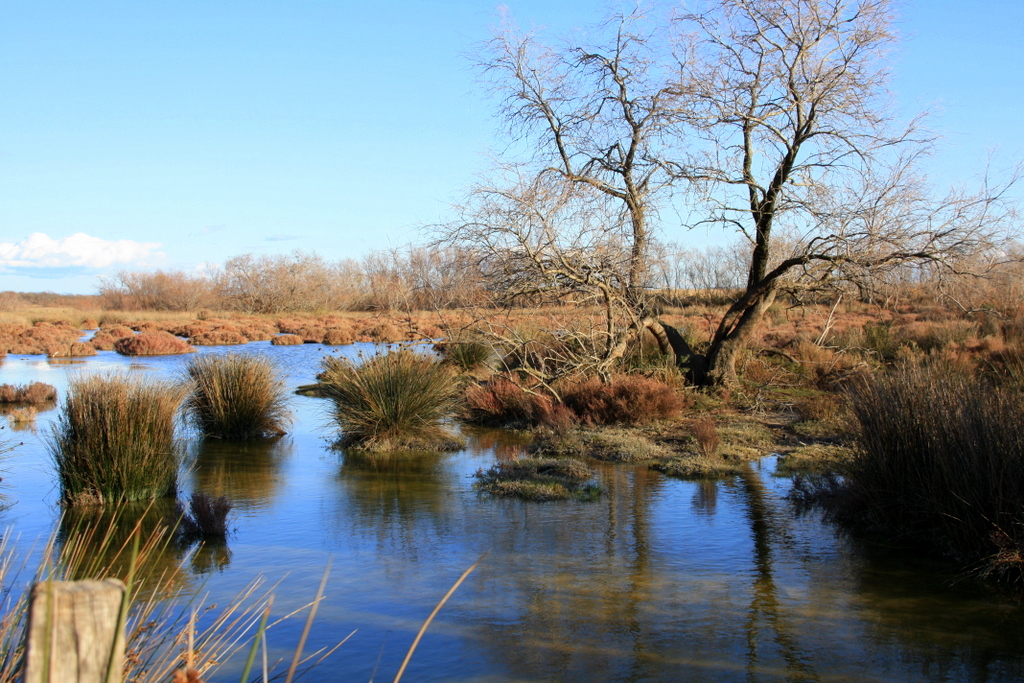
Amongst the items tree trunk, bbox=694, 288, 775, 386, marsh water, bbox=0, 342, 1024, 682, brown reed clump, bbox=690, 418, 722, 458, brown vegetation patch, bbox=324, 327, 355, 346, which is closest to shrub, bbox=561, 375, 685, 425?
brown reed clump, bbox=690, 418, 722, 458

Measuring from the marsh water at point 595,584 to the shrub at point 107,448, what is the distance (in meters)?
0.46

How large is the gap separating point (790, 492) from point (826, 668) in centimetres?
447

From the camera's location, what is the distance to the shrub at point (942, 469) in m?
6.25

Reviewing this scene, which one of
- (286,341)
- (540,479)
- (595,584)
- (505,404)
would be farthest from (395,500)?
(286,341)

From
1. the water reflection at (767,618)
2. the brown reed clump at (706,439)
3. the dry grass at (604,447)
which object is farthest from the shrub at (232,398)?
the water reflection at (767,618)

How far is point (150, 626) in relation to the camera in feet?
12.2

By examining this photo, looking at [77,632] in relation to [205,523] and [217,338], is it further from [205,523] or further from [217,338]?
[217,338]

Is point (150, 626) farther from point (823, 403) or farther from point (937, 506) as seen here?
point (823, 403)

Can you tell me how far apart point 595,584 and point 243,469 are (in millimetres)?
6260

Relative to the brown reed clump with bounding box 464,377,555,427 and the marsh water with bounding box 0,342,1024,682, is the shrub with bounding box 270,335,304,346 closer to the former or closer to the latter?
the brown reed clump with bounding box 464,377,555,427

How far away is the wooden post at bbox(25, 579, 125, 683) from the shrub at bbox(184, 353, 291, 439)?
11.8m

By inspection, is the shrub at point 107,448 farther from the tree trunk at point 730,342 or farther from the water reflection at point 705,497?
the tree trunk at point 730,342

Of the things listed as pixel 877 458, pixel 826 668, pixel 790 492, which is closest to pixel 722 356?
pixel 790 492

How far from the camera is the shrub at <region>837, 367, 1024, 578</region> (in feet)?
20.5
